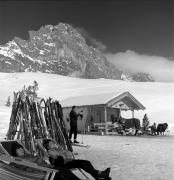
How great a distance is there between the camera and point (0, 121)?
34.7m

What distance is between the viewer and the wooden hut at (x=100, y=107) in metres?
27.5

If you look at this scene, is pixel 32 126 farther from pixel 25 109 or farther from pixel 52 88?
pixel 52 88

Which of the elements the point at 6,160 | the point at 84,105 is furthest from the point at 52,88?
the point at 6,160

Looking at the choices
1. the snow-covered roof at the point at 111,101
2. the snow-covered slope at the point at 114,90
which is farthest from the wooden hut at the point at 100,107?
the snow-covered slope at the point at 114,90

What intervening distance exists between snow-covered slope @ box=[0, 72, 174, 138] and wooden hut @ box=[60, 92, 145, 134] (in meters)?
6.56

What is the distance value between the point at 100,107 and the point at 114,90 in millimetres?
50727

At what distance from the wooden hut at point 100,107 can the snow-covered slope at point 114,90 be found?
21.5ft

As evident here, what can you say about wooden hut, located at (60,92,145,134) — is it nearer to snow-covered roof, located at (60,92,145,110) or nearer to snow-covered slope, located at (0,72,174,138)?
snow-covered roof, located at (60,92,145,110)

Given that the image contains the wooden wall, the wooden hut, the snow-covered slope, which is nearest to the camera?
the wooden hut

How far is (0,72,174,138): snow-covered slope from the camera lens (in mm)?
51366

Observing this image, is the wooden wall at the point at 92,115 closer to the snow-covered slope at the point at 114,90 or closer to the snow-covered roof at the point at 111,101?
the snow-covered roof at the point at 111,101

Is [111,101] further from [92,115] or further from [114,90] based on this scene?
[114,90]

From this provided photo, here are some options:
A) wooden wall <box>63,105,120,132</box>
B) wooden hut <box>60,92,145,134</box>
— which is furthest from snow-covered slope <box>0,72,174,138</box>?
wooden hut <box>60,92,145,134</box>

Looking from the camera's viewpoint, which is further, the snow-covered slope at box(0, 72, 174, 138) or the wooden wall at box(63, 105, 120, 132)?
the snow-covered slope at box(0, 72, 174, 138)
